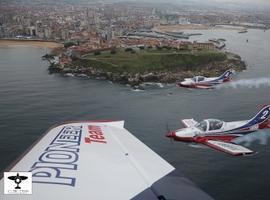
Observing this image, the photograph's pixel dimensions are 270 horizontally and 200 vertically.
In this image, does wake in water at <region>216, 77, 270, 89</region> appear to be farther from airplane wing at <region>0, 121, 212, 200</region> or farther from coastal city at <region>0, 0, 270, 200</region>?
airplane wing at <region>0, 121, 212, 200</region>

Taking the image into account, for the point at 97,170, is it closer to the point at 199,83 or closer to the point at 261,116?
the point at 261,116

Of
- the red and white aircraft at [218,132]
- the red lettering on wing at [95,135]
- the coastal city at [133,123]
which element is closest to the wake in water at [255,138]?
→ the coastal city at [133,123]

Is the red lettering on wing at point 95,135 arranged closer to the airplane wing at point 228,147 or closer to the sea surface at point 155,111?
the sea surface at point 155,111

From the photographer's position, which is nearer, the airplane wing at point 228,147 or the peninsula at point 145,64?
the airplane wing at point 228,147

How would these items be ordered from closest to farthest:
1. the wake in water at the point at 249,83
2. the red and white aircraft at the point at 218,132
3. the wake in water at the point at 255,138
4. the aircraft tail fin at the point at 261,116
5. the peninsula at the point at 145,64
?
the red and white aircraft at the point at 218,132, the aircraft tail fin at the point at 261,116, the wake in water at the point at 255,138, the wake in water at the point at 249,83, the peninsula at the point at 145,64

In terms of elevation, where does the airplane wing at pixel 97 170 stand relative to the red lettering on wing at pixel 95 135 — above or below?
above

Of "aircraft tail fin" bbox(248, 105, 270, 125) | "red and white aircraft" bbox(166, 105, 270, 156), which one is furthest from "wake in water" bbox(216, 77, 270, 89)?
"red and white aircraft" bbox(166, 105, 270, 156)

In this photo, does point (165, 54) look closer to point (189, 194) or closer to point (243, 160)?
point (243, 160)
